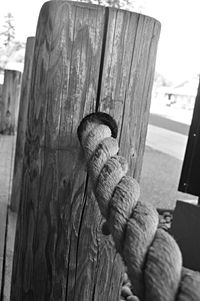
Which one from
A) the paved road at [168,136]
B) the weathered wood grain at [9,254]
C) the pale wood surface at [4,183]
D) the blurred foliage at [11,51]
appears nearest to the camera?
the weathered wood grain at [9,254]

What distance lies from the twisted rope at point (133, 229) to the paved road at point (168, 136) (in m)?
6.42

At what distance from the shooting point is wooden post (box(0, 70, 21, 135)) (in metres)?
5.57

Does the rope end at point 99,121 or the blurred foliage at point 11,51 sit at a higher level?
the blurred foliage at point 11,51

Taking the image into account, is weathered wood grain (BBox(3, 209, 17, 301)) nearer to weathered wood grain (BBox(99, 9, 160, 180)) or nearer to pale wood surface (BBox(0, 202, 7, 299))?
pale wood surface (BBox(0, 202, 7, 299))

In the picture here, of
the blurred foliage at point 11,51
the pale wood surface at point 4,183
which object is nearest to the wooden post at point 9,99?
the pale wood surface at point 4,183

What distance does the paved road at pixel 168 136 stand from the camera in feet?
25.7

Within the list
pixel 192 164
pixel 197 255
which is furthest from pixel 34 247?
pixel 192 164

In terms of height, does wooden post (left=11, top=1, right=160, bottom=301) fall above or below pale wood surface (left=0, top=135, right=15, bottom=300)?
above

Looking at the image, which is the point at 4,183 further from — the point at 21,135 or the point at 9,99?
the point at 9,99

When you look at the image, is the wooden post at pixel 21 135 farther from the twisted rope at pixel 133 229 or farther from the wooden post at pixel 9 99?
the wooden post at pixel 9 99

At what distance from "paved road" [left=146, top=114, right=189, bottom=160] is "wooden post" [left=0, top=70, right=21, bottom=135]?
11.0ft

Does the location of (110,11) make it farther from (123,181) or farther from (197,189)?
(197,189)

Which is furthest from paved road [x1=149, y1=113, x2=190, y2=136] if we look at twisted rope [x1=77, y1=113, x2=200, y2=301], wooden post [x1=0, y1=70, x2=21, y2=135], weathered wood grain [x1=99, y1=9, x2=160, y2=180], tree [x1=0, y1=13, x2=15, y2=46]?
twisted rope [x1=77, y1=113, x2=200, y2=301]

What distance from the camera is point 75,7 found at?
742 millimetres
